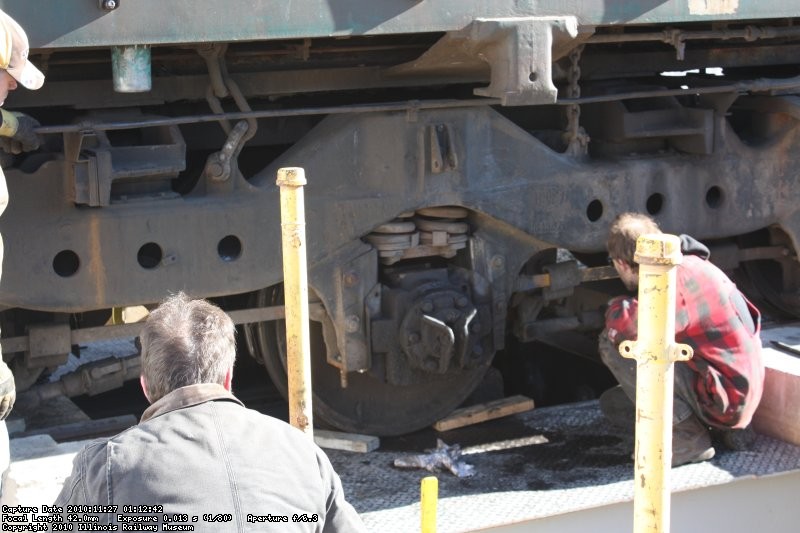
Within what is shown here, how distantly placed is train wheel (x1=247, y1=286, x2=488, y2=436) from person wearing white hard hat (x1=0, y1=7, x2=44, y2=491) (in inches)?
59.6

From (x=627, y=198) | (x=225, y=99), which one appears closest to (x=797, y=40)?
(x=627, y=198)

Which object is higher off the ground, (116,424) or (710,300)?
(710,300)

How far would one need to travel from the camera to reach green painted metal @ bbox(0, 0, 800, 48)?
3.94 meters

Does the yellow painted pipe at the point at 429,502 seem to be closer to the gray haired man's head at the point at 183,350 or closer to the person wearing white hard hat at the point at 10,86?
the gray haired man's head at the point at 183,350

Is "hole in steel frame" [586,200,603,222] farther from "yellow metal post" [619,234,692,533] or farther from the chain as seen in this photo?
"yellow metal post" [619,234,692,533]

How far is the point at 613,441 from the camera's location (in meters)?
5.28

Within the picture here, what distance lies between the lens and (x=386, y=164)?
16.3 ft

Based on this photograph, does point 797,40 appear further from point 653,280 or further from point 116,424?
point 116,424

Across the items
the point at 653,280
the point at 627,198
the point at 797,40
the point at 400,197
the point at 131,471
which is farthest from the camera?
the point at 797,40

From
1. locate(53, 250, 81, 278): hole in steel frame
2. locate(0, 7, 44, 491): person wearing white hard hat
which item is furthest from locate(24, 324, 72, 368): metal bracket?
locate(0, 7, 44, 491): person wearing white hard hat

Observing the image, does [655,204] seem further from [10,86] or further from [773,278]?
[10,86]

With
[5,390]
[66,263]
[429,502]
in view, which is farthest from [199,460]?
[66,263]

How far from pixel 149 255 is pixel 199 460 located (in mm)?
2305

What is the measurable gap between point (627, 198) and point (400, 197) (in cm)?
103
